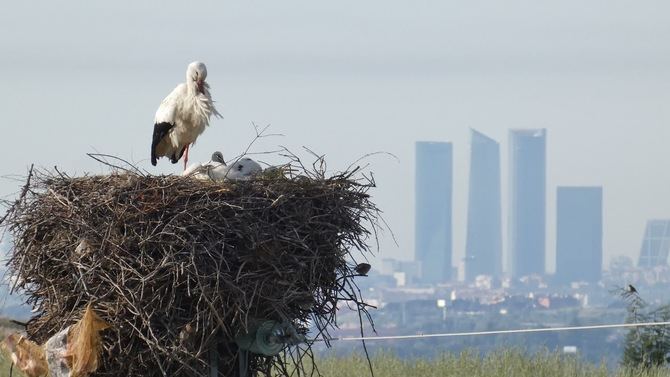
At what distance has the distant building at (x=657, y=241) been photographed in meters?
186

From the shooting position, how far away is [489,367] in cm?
1414

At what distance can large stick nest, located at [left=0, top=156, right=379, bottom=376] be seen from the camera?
367 inches

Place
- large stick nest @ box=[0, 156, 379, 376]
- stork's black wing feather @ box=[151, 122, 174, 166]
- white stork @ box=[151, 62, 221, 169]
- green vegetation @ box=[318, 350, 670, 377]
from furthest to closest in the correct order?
green vegetation @ box=[318, 350, 670, 377] < stork's black wing feather @ box=[151, 122, 174, 166] < white stork @ box=[151, 62, 221, 169] < large stick nest @ box=[0, 156, 379, 376]

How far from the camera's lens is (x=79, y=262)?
31.1ft

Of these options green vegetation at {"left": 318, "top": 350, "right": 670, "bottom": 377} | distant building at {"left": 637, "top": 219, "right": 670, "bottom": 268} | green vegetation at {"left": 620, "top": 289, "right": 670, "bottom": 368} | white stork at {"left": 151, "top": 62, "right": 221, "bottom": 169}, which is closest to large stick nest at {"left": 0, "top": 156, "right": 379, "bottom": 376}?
white stork at {"left": 151, "top": 62, "right": 221, "bottom": 169}

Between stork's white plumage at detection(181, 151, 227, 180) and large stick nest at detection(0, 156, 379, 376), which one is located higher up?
stork's white plumage at detection(181, 151, 227, 180)

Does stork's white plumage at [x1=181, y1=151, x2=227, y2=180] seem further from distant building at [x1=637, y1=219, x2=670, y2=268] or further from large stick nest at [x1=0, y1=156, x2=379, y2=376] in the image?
distant building at [x1=637, y1=219, x2=670, y2=268]

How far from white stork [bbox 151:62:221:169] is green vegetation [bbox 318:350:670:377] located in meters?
2.89

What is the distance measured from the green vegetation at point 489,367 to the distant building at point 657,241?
565 ft

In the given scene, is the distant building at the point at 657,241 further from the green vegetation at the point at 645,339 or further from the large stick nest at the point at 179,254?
the large stick nest at the point at 179,254

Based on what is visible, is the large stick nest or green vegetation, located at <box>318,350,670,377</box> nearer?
the large stick nest

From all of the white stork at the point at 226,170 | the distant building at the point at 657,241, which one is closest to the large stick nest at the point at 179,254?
the white stork at the point at 226,170

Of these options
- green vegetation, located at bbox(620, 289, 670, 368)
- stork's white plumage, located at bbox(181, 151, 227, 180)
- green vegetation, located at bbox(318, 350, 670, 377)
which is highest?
stork's white plumage, located at bbox(181, 151, 227, 180)

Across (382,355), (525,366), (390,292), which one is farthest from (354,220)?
(390,292)
